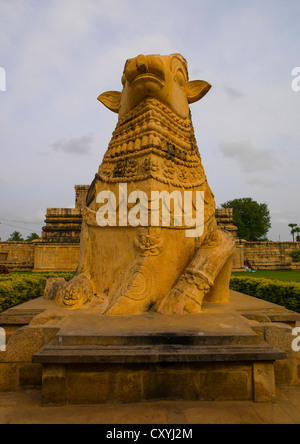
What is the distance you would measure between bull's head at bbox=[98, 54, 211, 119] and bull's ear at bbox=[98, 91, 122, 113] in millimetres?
23

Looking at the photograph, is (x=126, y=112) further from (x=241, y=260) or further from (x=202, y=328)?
(x=241, y=260)

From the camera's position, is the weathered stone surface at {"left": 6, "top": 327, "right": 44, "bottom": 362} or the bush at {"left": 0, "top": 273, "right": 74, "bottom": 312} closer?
the weathered stone surface at {"left": 6, "top": 327, "right": 44, "bottom": 362}

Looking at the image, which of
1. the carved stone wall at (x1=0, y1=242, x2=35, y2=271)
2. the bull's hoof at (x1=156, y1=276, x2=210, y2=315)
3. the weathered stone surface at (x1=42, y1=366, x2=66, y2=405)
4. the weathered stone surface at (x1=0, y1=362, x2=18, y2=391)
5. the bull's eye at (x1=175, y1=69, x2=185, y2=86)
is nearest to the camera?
the weathered stone surface at (x1=42, y1=366, x2=66, y2=405)

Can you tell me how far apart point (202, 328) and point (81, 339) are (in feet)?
2.69

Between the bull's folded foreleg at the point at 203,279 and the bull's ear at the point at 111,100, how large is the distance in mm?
2013

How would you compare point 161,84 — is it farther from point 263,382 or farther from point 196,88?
point 263,382

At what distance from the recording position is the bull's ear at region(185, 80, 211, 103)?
3601 mm

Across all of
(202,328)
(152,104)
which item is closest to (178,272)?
(202,328)

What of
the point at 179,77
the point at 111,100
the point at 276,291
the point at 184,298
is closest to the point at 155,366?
the point at 184,298

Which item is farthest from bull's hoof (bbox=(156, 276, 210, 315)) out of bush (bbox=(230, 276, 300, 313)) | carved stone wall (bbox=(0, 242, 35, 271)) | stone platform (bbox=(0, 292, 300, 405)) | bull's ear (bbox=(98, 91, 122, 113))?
carved stone wall (bbox=(0, 242, 35, 271))

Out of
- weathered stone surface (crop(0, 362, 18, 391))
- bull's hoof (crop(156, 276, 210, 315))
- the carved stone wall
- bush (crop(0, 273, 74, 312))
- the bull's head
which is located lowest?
weathered stone surface (crop(0, 362, 18, 391))

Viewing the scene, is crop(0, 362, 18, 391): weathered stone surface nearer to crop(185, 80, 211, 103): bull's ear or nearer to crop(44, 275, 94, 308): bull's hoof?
crop(44, 275, 94, 308): bull's hoof

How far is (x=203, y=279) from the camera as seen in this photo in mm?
2766

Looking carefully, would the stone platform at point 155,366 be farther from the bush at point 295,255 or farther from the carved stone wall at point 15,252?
the bush at point 295,255
